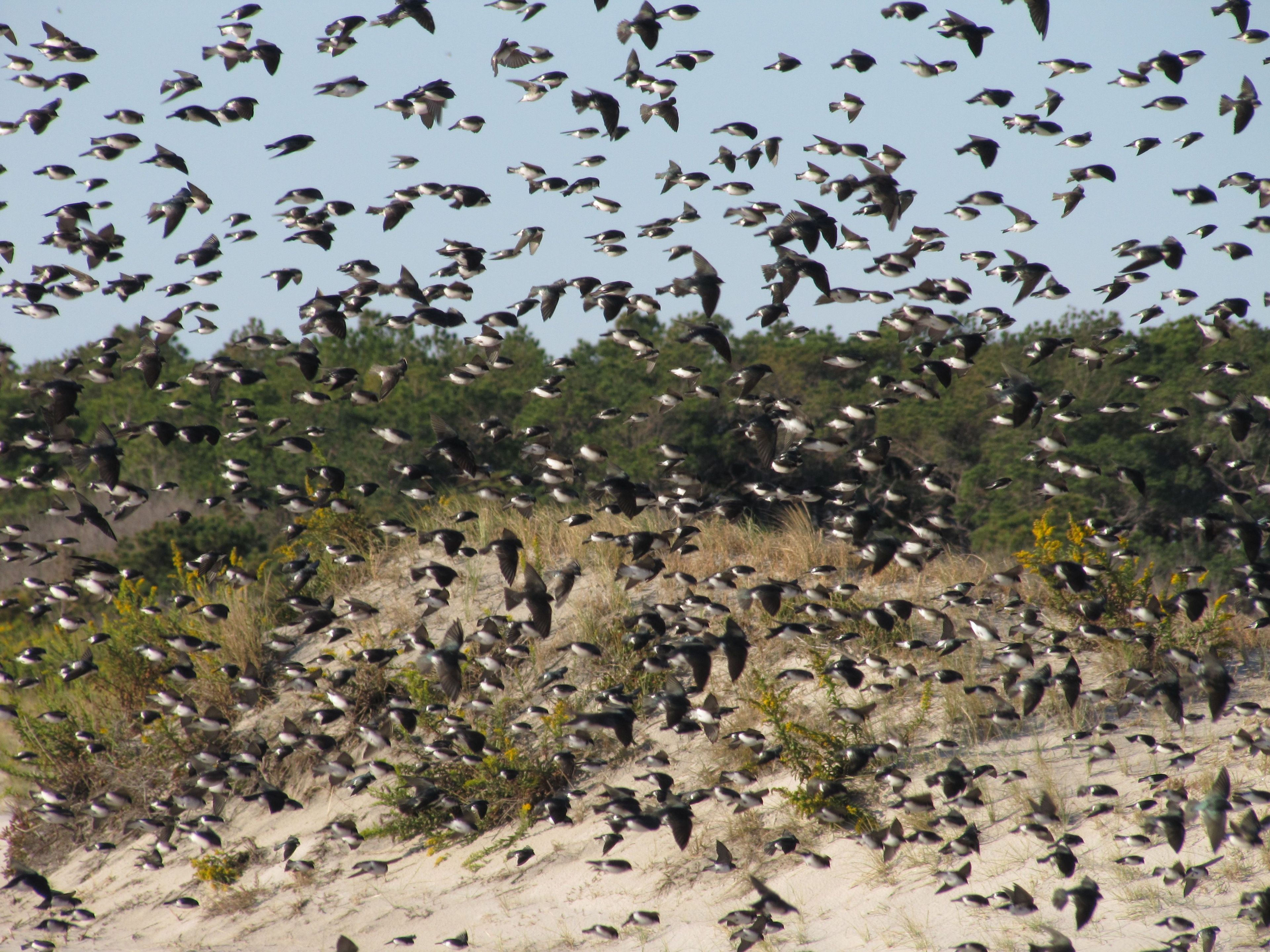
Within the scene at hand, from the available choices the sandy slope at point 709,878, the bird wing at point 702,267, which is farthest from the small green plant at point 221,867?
the bird wing at point 702,267

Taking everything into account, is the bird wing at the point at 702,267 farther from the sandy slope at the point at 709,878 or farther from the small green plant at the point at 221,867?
the small green plant at the point at 221,867

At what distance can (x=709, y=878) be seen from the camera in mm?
7684

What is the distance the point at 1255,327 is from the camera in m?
23.1

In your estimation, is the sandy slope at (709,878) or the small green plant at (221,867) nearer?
the sandy slope at (709,878)

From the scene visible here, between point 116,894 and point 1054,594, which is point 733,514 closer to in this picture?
point 1054,594

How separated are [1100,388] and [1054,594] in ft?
45.8

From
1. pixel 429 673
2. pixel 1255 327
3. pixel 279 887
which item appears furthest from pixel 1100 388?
pixel 279 887

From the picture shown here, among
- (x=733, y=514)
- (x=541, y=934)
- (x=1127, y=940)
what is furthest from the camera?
(x=733, y=514)

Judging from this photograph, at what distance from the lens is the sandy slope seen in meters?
6.64

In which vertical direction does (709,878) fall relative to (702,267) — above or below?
Result: below

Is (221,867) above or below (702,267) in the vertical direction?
below

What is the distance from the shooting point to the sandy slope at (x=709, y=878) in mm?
6645

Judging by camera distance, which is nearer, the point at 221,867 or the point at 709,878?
the point at 709,878

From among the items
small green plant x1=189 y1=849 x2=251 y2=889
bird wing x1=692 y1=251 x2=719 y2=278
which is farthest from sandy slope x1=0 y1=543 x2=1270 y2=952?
bird wing x1=692 y1=251 x2=719 y2=278
